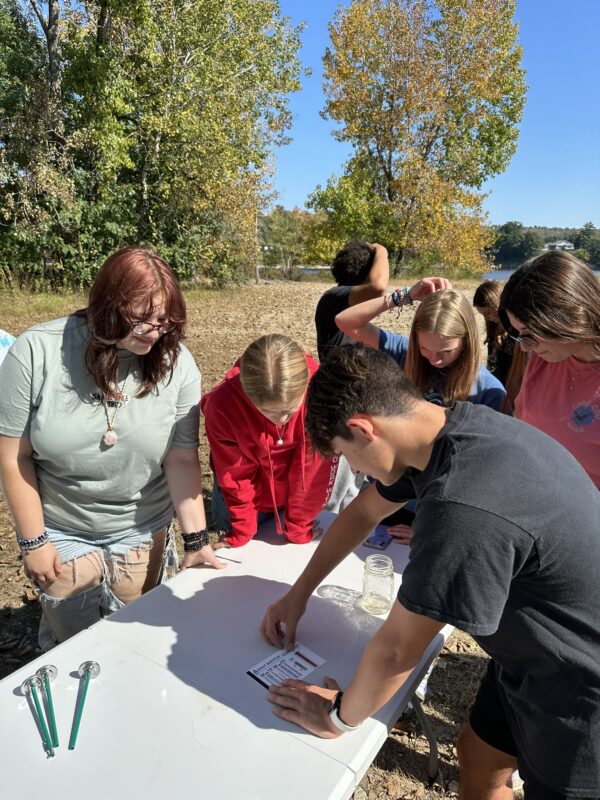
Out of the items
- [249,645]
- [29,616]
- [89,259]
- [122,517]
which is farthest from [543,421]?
[89,259]

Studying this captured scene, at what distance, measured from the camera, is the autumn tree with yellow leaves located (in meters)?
18.6

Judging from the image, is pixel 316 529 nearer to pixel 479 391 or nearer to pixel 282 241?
pixel 479 391

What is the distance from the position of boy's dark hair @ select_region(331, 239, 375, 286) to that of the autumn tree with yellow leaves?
17440 mm

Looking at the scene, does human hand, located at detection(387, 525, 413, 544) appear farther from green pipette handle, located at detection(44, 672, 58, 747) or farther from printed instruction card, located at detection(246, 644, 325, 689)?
green pipette handle, located at detection(44, 672, 58, 747)

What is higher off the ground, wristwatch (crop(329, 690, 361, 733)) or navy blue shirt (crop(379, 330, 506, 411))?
navy blue shirt (crop(379, 330, 506, 411))

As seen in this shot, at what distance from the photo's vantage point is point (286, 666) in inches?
56.3

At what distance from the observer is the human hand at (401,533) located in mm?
2106

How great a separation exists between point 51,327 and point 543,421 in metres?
1.77

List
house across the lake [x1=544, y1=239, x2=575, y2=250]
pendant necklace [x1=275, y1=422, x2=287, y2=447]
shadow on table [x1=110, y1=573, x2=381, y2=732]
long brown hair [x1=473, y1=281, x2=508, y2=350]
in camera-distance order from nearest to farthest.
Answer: shadow on table [x1=110, y1=573, x2=381, y2=732] < pendant necklace [x1=275, y1=422, x2=287, y2=447] < house across the lake [x1=544, y1=239, x2=575, y2=250] < long brown hair [x1=473, y1=281, x2=508, y2=350]

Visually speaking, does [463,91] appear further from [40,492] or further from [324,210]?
[40,492]

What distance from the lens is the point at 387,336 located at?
3.06 meters

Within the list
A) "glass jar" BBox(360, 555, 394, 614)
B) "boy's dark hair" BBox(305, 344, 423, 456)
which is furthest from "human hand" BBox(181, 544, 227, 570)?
"boy's dark hair" BBox(305, 344, 423, 456)

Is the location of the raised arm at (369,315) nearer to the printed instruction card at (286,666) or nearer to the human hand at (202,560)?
the human hand at (202,560)

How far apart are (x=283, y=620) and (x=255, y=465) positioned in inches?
28.9
